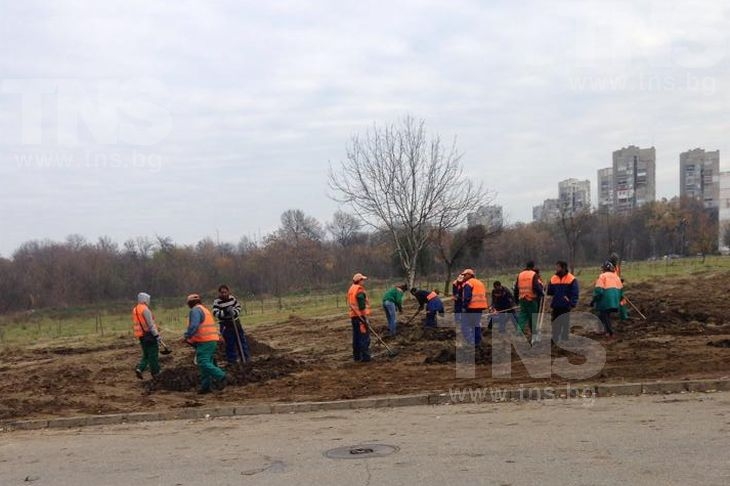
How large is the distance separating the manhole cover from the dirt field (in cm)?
316

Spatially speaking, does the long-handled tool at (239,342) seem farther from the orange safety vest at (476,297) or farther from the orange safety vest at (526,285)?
the orange safety vest at (526,285)

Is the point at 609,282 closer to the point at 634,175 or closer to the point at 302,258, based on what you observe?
the point at 302,258

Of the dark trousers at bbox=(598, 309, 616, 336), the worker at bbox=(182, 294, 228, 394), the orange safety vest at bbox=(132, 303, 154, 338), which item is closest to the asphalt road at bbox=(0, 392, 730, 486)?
the worker at bbox=(182, 294, 228, 394)

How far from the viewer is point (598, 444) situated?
6953 mm

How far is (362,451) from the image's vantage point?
731 cm

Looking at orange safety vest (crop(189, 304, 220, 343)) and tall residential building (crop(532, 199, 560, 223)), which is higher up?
tall residential building (crop(532, 199, 560, 223))

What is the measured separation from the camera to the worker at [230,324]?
1424 cm

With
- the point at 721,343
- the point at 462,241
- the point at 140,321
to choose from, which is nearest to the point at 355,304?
the point at 140,321

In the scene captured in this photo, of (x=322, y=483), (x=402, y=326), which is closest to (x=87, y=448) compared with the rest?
(x=322, y=483)

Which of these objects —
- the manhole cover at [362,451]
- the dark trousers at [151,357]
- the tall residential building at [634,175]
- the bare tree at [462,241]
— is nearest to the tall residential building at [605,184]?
the tall residential building at [634,175]

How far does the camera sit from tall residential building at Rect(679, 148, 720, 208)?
4230 inches

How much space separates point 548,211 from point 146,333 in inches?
3430

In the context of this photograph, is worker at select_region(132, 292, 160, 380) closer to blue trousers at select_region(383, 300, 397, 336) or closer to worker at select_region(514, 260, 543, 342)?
blue trousers at select_region(383, 300, 397, 336)

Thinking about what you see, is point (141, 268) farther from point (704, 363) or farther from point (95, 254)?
point (704, 363)
